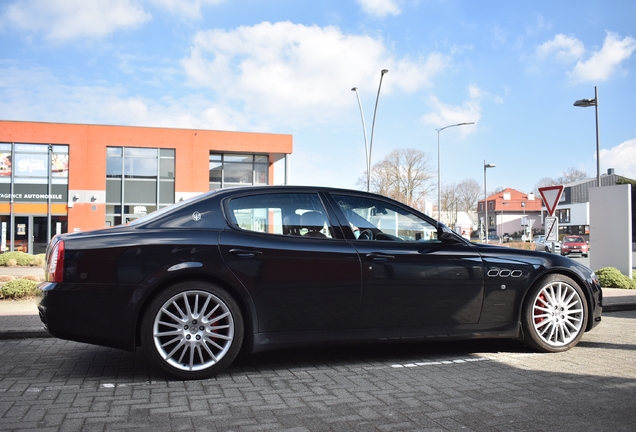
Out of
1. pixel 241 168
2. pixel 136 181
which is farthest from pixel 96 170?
pixel 241 168

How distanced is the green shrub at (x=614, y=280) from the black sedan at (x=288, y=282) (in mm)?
7659

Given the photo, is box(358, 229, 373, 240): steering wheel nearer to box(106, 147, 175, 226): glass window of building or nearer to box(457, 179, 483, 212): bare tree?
box(106, 147, 175, 226): glass window of building

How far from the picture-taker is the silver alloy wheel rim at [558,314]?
5453mm

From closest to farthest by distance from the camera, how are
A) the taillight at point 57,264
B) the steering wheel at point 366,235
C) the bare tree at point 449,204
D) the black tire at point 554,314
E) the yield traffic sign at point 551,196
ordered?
the taillight at point 57,264 < the steering wheel at point 366,235 < the black tire at point 554,314 < the yield traffic sign at point 551,196 < the bare tree at point 449,204

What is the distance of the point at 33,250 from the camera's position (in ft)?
110

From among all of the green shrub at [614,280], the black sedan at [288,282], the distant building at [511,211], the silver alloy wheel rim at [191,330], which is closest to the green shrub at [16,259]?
the green shrub at [614,280]

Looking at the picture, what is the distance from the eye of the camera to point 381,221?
518cm

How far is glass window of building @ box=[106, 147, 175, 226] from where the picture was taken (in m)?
35.1

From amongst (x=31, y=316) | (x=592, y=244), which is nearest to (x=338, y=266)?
(x=31, y=316)

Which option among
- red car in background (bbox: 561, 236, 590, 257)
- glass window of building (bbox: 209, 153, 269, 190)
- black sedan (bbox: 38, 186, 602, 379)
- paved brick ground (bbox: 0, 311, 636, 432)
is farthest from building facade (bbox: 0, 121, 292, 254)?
black sedan (bbox: 38, 186, 602, 379)

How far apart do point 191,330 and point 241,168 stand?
112ft

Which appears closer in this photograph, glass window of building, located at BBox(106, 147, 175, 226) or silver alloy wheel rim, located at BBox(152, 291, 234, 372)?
silver alloy wheel rim, located at BBox(152, 291, 234, 372)

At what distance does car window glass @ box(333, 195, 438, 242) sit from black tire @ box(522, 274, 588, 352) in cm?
116

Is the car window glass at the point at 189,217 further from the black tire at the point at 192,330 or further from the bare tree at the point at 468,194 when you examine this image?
the bare tree at the point at 468,194
